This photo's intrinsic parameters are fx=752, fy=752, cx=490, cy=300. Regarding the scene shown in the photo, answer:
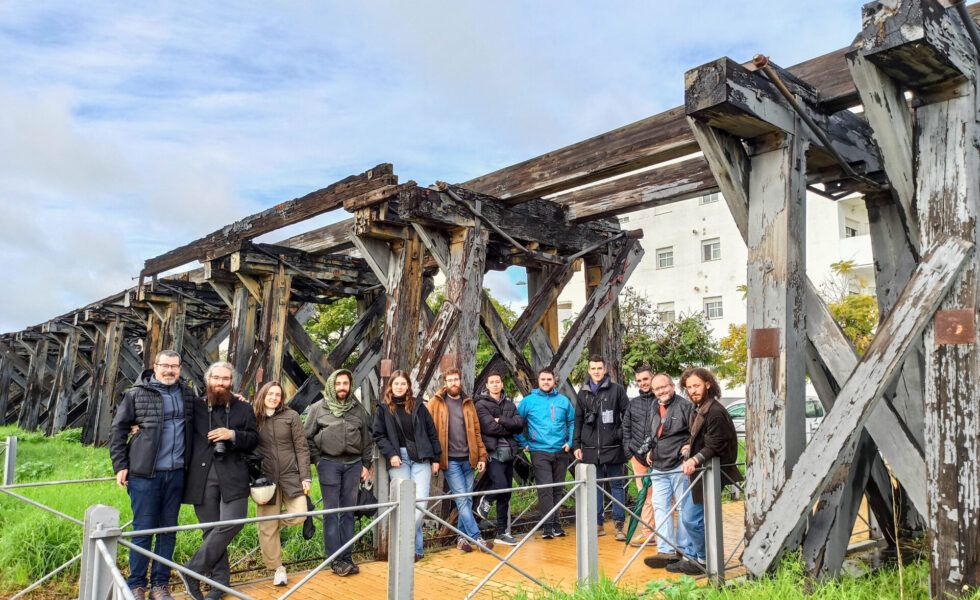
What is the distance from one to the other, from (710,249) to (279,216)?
25.9 meters

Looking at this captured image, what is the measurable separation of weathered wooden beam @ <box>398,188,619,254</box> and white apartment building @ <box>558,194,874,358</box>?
65.8ft

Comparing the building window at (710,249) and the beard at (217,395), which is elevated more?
the building window at (710,249)

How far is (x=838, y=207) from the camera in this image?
27.8 metres

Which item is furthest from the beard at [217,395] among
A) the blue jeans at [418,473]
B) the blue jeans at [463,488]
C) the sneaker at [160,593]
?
the blue jeans at [463,488]

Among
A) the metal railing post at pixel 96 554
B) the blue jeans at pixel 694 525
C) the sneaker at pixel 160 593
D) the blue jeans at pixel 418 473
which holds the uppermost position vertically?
the metal railing post at pixel 96 554

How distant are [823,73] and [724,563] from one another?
142 inches

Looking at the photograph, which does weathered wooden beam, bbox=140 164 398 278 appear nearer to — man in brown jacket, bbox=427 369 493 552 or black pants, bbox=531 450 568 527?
man in brown jacket, bbox=427 369 493 552

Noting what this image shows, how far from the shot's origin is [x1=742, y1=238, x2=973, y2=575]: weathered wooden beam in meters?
4.00

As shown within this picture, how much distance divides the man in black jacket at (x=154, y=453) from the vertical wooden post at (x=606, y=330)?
509cm

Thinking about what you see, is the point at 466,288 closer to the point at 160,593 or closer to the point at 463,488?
the point at 463,488

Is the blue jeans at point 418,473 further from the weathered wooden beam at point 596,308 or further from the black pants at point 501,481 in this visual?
the weathered wooden beam at point 596,308

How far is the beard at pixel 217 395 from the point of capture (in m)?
5.38

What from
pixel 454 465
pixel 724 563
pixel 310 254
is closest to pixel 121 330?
pixel 310 254

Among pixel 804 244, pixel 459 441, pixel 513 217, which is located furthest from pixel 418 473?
pixel 804 244
